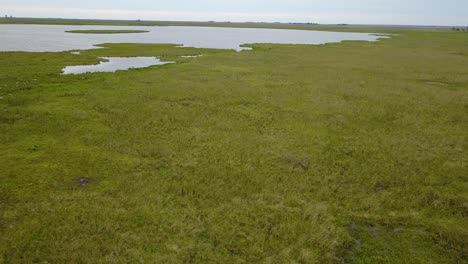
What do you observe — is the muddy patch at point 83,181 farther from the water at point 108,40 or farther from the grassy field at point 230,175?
the water at point 108,40

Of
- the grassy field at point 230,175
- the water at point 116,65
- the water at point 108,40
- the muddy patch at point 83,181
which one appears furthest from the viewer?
the water at point 108,40

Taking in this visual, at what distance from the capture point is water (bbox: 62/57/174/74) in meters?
40.1

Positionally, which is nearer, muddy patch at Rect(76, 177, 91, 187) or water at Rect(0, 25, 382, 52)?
muddy patch at Rect(76, 177, 91, 187)

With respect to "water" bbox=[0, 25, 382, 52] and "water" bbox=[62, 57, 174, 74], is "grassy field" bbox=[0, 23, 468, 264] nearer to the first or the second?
"water" bbox=[62, 57, 174, 74]

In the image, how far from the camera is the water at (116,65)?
40062 millimetres

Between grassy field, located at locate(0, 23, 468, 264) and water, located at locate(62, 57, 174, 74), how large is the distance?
10.2 m

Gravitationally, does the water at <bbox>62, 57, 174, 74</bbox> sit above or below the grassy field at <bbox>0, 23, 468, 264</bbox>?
above

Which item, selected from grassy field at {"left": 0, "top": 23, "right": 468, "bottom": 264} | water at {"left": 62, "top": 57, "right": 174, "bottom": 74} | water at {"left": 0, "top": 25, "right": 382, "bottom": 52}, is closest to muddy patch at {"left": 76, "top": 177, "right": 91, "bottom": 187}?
grassy field at {"left": 0, "top": 23, "right": 468, "bottom": 264}

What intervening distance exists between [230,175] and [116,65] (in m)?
36.1

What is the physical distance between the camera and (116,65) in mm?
44719

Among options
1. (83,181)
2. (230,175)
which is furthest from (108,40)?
(230,175)

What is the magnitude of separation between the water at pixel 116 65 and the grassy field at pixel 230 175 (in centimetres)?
1022

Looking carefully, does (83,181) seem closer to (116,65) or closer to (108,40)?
(116,65)

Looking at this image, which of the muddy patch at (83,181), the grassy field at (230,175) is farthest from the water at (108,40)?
the muddy patch at (83,181)
